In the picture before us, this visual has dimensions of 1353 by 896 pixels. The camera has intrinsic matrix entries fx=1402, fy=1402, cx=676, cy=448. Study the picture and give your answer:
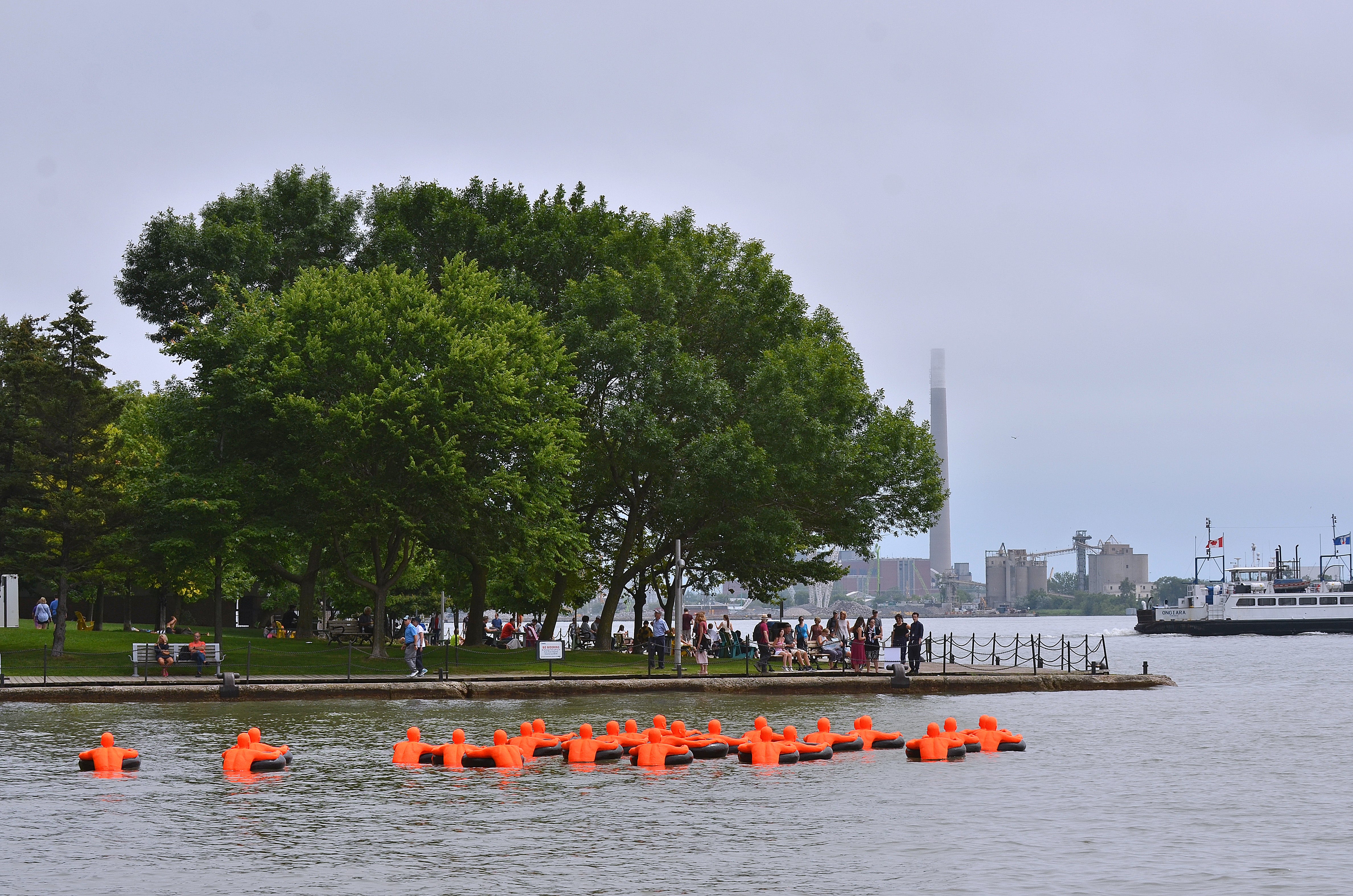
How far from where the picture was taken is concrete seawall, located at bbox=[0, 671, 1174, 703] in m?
34.4

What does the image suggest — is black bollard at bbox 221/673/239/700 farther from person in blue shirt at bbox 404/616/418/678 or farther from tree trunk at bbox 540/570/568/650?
tree trunk at bbox 540/570/568/650

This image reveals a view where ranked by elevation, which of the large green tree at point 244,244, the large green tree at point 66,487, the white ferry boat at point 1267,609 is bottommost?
the white ferry boat at point 1267,609

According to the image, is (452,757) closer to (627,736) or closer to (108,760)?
(627,736)

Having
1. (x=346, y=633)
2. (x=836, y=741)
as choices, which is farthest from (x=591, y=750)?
(x=346, y=633)

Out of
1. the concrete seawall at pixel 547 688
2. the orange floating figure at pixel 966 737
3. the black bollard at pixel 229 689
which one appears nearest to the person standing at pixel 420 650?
the concrete seawall at pixel 547 688

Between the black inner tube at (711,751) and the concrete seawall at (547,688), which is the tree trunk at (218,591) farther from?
the black inner tube at (711,751)

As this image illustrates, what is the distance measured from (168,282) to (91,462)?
1482cm

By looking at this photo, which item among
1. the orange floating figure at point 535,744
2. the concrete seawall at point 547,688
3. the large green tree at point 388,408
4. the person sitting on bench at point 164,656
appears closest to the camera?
the orange floating figure at point 535,744

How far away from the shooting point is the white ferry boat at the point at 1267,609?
113 metres

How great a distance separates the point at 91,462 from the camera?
4284 centimetres

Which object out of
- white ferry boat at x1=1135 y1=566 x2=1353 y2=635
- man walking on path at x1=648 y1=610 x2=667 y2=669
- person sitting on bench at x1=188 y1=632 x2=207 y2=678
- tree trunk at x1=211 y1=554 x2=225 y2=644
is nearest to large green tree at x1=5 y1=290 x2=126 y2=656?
tree trunk at x1=211 y1=554 x2=225 y2=644

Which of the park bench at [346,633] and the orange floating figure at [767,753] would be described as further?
the park bench at [346,633]

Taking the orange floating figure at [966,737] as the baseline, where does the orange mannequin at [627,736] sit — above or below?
above

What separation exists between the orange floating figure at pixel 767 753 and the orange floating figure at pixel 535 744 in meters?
3.20
